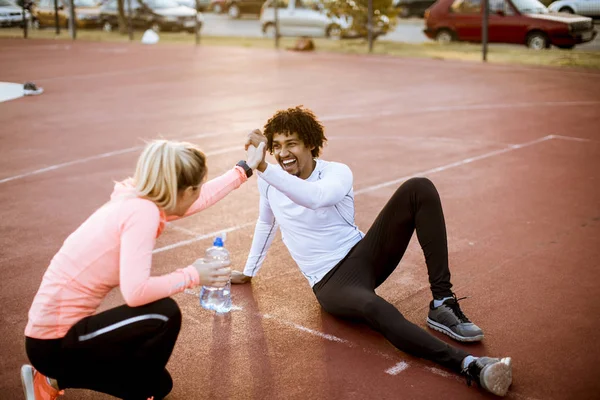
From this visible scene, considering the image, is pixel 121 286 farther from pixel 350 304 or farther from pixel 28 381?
pixel 350 304

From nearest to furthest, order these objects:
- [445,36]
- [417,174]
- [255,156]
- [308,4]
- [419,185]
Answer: [255,156] → [419,185] → [417,174] → [445,36] → [308,4]

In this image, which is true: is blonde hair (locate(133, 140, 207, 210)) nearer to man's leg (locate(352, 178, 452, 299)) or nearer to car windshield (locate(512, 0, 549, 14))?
man's leg (locate(352, 178, 452, 299))

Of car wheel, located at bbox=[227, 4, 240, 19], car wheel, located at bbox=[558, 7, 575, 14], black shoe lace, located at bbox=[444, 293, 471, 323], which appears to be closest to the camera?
black shoe lace, located at bbox=[444, 293, 471, 323]

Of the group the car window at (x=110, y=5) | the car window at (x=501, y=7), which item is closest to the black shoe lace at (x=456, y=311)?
the car window at (x=501, y=7)

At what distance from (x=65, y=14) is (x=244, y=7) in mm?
8769

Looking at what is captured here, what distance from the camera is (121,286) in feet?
11.4

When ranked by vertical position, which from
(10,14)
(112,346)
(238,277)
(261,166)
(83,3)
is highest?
(83,3)

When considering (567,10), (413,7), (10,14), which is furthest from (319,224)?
(413,7)

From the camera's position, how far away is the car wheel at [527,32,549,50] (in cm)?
2070

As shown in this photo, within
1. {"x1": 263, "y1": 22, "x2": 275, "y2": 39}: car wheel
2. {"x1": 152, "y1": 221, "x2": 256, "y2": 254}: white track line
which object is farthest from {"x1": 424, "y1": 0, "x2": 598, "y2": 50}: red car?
{"x1": 152, "y1": 221, "x2": 256, "y2": 254}: white track line

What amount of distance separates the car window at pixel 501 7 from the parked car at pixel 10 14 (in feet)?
63.2

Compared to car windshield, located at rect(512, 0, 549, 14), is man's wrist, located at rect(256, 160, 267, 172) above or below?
below

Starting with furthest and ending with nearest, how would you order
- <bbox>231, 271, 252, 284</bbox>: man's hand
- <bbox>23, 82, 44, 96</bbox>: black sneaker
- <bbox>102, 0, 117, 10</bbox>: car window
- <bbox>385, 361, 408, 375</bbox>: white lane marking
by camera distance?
<bbox>102, 0, 117, 10</bbox>: car window
<bbox>23, 82, 44, 96</bbox>: black sneaker
<bbox>231, 271, 252, 284</bbox>: man's hand
<bbox>385, 361, 408, 375</bbox>: white lane marking

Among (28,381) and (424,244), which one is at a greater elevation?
(424,244)
